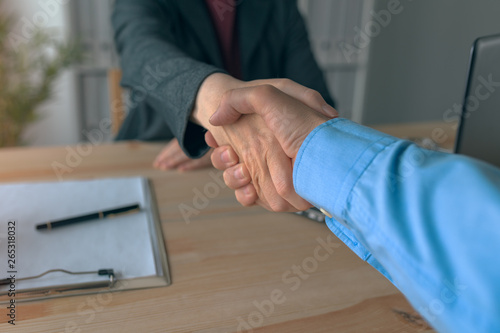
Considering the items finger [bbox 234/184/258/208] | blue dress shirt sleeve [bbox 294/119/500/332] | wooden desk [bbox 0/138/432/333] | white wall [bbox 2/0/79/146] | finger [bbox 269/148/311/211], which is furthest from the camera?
white wall [bbox 2/0/79/146]

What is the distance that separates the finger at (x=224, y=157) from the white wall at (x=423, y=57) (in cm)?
179

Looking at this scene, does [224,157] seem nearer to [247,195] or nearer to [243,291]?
[247,195]

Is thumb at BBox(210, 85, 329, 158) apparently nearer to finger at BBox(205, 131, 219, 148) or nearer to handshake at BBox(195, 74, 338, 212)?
handshake at BBox(195, 74, 338, 212)

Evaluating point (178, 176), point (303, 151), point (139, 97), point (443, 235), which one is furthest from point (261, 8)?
point (443, 235)

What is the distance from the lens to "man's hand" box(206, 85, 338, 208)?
1.77 feet

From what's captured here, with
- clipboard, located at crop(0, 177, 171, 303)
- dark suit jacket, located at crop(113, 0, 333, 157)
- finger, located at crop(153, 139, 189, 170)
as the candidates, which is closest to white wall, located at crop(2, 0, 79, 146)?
dark suit jacket, located at crop(113, 0, 333, 157)

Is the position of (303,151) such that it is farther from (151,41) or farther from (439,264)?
(151,41)

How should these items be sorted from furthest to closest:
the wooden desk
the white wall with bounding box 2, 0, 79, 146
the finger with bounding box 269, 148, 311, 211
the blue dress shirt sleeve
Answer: the white wall with bounding box 2, 0, 79, 146, the finger with bounding box 269, 148, 311, 211, the wooden desk, the blue dress shirt sleeve

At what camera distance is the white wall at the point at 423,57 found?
220cm

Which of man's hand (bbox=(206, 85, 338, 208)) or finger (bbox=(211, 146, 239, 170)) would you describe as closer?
man's hand (bbox=(206, 85, 338, 208))

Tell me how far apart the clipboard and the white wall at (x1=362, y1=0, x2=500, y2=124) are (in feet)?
6.40

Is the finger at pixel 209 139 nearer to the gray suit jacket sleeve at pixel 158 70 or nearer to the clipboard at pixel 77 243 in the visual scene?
the gray suit jacket sleeve at pixel 158 70

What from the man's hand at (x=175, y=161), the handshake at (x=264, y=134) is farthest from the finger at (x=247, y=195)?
the man's hand at (x=175, y=161)

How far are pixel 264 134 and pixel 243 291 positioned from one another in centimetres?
23
